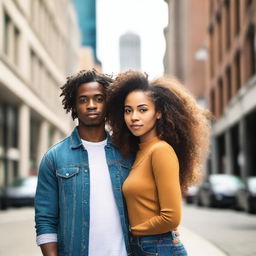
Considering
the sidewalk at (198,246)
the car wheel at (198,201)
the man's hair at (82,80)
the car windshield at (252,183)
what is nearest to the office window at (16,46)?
the car wheel at (198,201)

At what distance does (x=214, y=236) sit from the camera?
12570 mm

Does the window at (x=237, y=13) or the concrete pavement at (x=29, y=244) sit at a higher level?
the window at (x=237, y=13)

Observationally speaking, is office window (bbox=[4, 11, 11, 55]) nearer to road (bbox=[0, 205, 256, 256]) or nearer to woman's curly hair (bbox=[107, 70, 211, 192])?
road (bbox=[0, 205, 256, 256])

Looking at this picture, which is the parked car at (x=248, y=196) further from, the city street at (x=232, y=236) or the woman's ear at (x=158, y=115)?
the woman's ear at (x=158, y=115)

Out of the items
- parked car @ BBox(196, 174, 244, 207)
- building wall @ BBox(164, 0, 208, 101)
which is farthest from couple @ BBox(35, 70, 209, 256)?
building wall @ BBox(164, 0, 208, 101)

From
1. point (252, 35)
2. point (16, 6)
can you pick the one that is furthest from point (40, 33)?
point (252, 35)

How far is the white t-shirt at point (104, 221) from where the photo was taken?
350 cm

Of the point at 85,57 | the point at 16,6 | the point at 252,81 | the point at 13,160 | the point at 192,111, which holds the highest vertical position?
the point at 85,57

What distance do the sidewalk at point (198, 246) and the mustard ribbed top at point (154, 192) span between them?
5986 mm

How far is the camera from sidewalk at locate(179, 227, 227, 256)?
9.43 meters

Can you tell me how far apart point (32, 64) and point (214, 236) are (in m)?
31.7

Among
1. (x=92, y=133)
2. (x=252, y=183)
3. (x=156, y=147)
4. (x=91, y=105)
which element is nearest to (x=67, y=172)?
(x=92, y=133)

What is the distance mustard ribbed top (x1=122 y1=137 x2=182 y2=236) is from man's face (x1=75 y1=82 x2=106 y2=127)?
367mm

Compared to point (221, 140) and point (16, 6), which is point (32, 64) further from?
point (221, 140)
